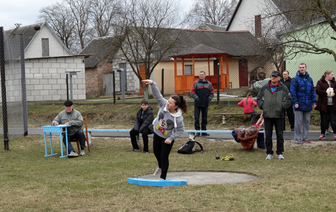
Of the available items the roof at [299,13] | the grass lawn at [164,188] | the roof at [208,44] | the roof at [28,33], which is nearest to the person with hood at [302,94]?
the grass lawn at [164,188]

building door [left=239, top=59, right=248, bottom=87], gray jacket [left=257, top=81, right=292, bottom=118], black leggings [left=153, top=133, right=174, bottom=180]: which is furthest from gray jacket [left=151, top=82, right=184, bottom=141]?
building door [left=239, top=59, right=248, bottom=87]

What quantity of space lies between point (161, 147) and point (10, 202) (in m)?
2.60

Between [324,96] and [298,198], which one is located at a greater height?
[324,96]

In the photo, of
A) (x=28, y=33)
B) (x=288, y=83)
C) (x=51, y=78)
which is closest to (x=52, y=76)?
(x=51, y=78)

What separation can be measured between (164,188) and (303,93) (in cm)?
591

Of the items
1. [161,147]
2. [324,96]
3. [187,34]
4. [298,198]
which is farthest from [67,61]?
[298,198]

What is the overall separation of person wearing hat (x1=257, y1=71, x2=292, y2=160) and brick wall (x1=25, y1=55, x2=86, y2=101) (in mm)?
18271

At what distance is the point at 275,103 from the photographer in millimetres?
9719

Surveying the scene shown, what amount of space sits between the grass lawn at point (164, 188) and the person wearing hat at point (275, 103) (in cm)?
62

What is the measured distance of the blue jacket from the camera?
11.2 metres

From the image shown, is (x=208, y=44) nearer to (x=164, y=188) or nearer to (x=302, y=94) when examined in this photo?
(x=302, y=94)

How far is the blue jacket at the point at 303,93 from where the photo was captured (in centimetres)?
1116

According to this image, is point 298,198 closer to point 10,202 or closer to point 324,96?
point 10,202

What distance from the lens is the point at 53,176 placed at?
8227mm
